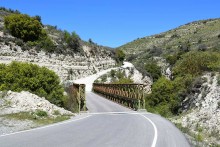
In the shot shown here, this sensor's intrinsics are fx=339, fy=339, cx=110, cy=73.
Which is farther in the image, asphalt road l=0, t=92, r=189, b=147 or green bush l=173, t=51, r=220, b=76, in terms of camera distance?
green bush l=173, t=51, r=220, b=76

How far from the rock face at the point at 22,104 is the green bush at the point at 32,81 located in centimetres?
301

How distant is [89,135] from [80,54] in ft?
198

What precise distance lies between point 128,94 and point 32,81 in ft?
30.9

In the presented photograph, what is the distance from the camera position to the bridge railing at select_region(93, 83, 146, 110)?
2670cm

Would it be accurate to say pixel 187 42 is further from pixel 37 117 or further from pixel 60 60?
pixel 37 117

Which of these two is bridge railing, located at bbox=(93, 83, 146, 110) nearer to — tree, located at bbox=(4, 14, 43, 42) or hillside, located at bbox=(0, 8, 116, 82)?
hillside, located at bbox=(0, 8, 116, 82)

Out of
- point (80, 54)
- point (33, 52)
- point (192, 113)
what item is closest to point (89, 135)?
point (192, 113)

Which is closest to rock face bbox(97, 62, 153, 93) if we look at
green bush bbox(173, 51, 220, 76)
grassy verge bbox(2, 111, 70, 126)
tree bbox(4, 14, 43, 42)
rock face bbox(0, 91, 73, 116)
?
tree bbox(4, 14, 43, 42)

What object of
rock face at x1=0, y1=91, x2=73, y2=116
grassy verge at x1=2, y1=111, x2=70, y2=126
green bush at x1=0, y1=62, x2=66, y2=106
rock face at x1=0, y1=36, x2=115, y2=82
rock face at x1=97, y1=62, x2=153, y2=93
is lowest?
grassy verge at x1=2, y1=111, x2=70, y2=126

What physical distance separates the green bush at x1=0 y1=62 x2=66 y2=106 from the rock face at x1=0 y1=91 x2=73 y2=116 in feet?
9.86

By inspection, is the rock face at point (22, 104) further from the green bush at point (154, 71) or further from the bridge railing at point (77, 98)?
the green bush at point (154, 71)

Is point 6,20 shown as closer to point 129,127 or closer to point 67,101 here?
point 67,101

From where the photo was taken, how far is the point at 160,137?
1272 cm

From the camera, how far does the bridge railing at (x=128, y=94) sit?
26.7 m
